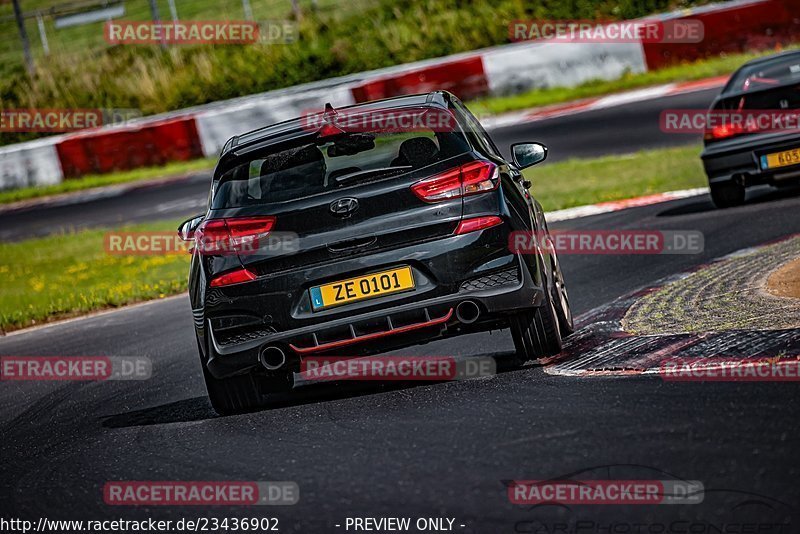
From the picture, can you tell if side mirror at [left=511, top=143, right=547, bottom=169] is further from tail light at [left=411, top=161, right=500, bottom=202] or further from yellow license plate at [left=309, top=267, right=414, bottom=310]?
yellow license plate at [left=309, top=267, right=414, bottom=310]

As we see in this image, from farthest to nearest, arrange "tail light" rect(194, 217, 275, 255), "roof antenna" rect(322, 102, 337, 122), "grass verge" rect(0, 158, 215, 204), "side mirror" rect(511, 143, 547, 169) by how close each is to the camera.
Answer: "grass verge" rect(0, 158, 215, 204), "side mirror" rect(511, 143, 547, 169), "roof antenna" rect(322, 102, 337, 122), "tail light" rect(194, 217, 275, 255)

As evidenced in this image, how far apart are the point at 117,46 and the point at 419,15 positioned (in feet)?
30.5

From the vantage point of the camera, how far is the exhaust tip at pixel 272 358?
6855 millimetres

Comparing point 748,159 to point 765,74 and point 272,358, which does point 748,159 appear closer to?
point 765,74

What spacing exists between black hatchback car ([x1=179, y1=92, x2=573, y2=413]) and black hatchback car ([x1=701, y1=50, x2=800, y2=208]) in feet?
21.1

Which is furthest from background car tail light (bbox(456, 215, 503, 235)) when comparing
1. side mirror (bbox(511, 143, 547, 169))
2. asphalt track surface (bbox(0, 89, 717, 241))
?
asphalt track surface (bbox(0, 89, 717, 241))

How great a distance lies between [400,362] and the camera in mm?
8094

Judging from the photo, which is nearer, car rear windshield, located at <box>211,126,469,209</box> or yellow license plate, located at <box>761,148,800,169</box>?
car rear windshield, located at <box>211,126,469,209</box>

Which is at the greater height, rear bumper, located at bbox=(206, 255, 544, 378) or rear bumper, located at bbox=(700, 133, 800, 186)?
rear bumper, located at bbox=(206, 255, 544, 378)

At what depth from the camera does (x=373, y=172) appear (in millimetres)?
6965

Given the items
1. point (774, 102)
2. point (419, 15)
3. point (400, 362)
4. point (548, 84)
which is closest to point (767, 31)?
point (548, 84)

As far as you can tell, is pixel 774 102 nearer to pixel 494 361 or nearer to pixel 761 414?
pixel 494 361

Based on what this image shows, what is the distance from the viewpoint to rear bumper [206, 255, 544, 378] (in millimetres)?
6742

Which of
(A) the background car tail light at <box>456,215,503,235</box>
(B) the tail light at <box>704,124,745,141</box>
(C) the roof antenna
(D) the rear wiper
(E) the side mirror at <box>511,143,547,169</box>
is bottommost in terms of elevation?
(B) the tail light at <box>704,124,745,141</box>
